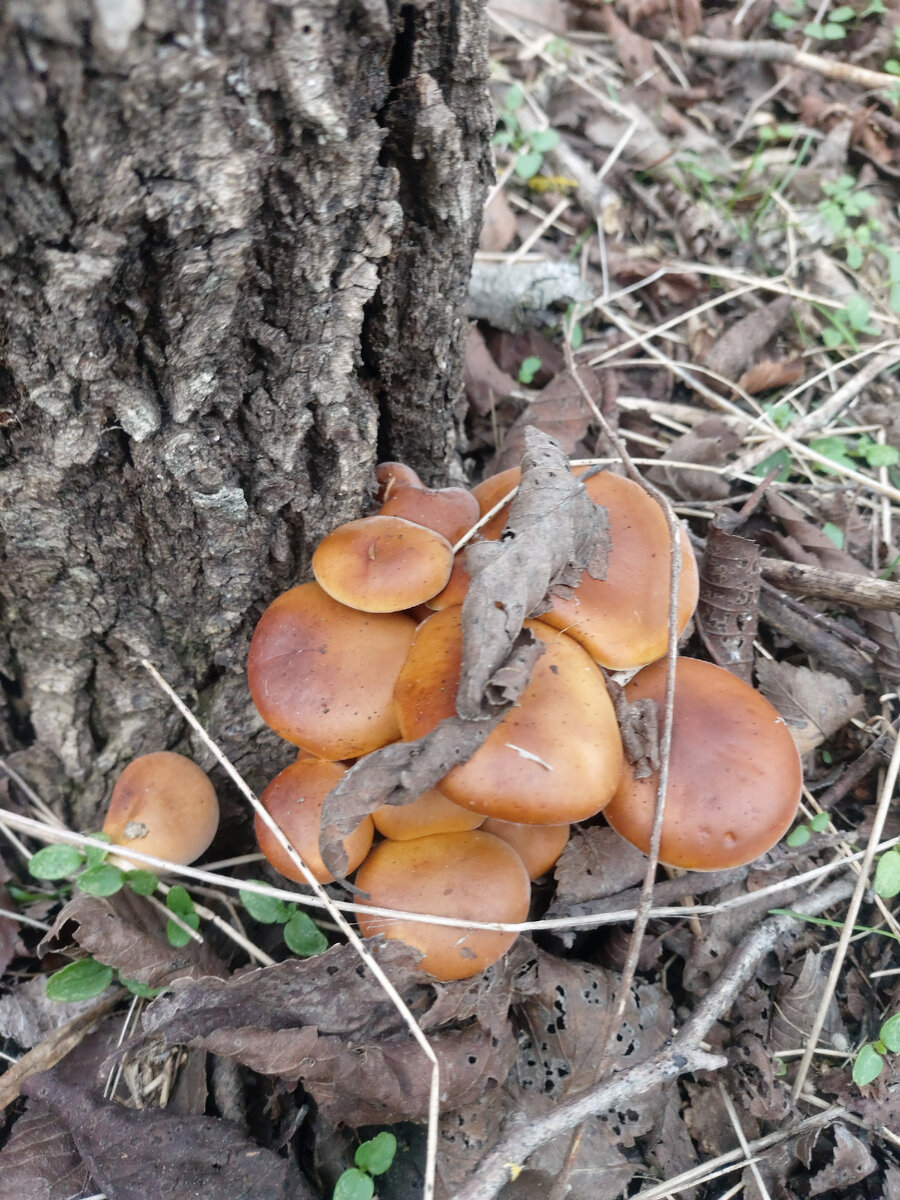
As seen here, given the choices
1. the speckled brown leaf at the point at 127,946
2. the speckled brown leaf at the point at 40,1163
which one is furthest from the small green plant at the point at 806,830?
the speckled brown leaf at the point at 40,1163

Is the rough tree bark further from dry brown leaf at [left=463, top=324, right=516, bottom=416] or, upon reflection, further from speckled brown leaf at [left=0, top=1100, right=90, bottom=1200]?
speckled brown leaf at [left=0, top=1100, right=90, bottom=1200]

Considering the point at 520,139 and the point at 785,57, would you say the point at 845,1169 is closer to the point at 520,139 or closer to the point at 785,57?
the point at 520,139

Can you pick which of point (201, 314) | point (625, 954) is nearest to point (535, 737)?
point (625, 954)

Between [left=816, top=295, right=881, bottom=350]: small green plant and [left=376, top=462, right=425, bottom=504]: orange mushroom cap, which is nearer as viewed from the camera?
[left=376, top=462, right=425, bottom=504]: orange mushroom cap

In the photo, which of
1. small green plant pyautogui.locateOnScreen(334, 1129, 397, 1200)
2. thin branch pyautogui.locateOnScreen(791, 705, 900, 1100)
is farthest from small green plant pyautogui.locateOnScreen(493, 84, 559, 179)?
small green plant pyautogui.locateOnScreen(334, 1129, 397, 1200)

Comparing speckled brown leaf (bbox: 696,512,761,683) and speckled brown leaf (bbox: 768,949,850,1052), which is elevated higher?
speckled brown leaf (bbox: 696,512,761,683)
